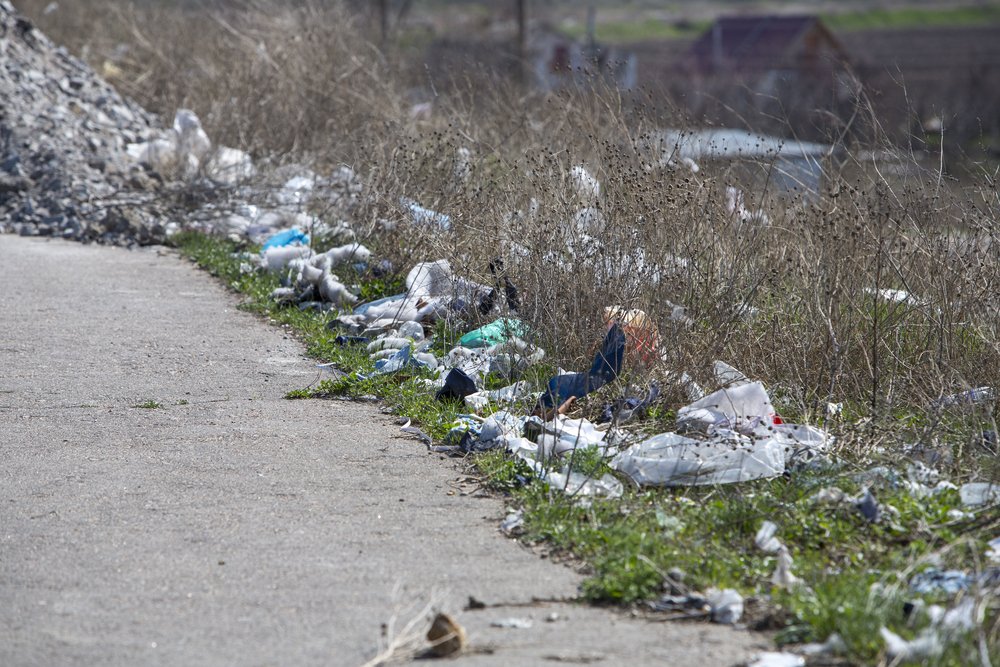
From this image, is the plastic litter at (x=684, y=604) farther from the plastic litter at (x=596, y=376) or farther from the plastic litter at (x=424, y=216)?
the plastic litter at (x=424, y=216)

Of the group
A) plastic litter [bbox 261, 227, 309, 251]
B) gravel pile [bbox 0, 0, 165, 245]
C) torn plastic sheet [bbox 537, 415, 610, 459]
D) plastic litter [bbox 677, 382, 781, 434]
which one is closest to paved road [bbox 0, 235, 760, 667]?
torn plastic sheet [bbox 537, 415, 610, 459]

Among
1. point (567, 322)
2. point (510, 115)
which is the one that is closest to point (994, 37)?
point (510, 115)

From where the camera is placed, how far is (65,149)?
39.6 feet

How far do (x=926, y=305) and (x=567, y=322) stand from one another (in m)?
1.90

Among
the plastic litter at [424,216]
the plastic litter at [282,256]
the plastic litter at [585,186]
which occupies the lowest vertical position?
the plastic litter at [282,256]

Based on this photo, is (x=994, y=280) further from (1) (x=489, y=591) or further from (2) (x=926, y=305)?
(1) (x=489, y=591)

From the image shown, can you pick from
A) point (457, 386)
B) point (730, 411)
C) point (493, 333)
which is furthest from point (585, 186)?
point (730, 411)

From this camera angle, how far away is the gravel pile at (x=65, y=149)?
11.0 m

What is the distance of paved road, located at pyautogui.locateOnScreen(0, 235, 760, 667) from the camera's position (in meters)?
3.54

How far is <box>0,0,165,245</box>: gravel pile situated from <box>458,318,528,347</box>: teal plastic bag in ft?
16.8

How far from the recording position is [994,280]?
19.3 feet

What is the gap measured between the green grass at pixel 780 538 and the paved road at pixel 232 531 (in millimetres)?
172

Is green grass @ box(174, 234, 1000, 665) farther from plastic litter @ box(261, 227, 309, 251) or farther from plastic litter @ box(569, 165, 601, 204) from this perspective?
plastic litter @ box(261, 227, 309, 251)

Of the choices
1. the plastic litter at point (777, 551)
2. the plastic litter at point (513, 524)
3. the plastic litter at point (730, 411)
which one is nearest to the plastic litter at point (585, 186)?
the plastic litter at point (730, 411)
